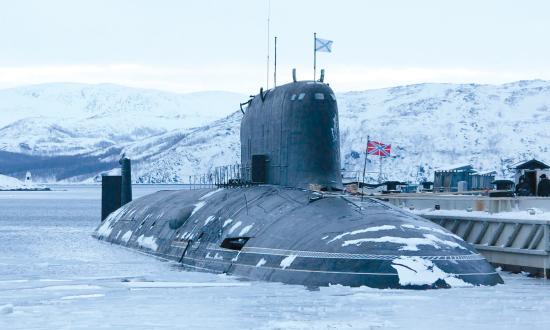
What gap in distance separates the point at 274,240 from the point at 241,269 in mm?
1353

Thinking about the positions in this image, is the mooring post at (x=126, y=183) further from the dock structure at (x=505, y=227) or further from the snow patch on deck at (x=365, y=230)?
the snow patch on deck at (x=365, y=230)

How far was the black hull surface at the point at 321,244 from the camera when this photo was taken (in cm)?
2567

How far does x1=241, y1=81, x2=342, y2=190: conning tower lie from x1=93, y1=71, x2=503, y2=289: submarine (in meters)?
0.03

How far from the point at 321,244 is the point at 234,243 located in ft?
16.4

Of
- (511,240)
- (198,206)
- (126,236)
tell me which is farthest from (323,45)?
(126,236)

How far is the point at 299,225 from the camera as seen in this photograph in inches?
1136

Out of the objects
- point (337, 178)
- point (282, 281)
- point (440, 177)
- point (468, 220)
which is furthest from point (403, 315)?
point (440, 177)

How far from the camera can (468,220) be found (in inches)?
1428

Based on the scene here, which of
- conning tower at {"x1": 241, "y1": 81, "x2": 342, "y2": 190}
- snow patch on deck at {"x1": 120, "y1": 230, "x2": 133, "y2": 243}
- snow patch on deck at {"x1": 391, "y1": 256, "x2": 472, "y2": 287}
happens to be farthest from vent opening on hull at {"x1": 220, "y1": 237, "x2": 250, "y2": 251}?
snow patch on deck at {"x1": 120, "y1": 230, "x2": 133, "y2": 243}

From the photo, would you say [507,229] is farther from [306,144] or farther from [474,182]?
[474,182]

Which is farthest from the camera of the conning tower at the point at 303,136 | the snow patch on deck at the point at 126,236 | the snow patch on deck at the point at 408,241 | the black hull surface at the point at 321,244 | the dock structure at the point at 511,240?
the snow patch on deck at the point at 126,236

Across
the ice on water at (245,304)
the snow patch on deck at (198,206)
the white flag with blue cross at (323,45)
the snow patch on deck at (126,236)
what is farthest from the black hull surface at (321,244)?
the snow patch on deck at (126,236)

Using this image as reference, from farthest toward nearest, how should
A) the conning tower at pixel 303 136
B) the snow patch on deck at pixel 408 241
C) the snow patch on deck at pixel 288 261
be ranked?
the conning tower at pixel 303 136 < the snow patch on deck at pixel 288 261 < the snow patch on deck at pixel 408 241

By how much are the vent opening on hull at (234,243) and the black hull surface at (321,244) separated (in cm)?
3
